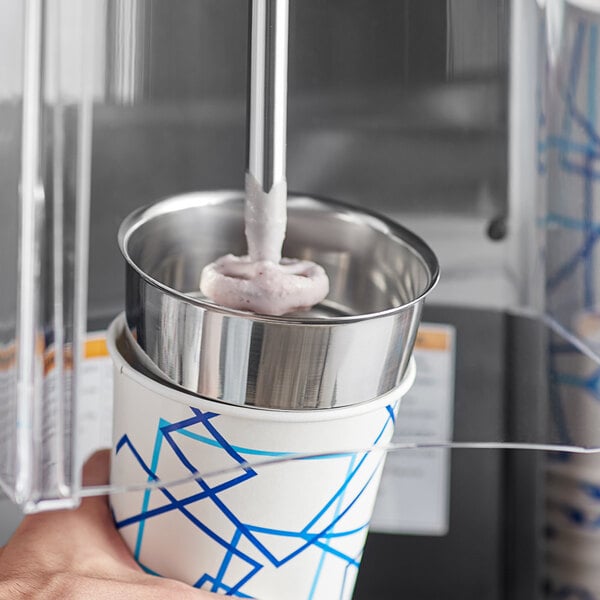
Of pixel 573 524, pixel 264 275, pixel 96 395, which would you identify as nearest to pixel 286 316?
pixel 264 275

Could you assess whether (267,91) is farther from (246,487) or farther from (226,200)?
(246,487)

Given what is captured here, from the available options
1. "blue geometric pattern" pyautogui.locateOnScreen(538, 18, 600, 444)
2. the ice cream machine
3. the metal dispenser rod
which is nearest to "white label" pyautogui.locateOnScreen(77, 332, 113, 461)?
the ice cream machine

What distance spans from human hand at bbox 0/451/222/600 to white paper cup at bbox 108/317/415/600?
2cm

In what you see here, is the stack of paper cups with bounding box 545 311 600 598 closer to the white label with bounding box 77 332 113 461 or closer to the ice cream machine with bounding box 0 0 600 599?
the ice cream machine with bounding box 0 0 600 599

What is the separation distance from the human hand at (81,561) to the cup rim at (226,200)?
0.13 metres

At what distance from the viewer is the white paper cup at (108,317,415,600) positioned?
45cm

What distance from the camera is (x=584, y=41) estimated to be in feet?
1.57

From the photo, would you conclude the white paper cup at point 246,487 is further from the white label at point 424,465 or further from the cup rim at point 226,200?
the white label at point 424,465

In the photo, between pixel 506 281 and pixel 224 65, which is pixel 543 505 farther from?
pixel 224 65

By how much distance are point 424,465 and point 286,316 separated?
0.92 ft

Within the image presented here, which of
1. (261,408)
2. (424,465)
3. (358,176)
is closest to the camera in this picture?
(261,408)

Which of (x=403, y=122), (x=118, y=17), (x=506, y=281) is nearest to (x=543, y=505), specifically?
(x=506, y=281)

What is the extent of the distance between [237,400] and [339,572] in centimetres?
12

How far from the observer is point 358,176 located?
580mm
